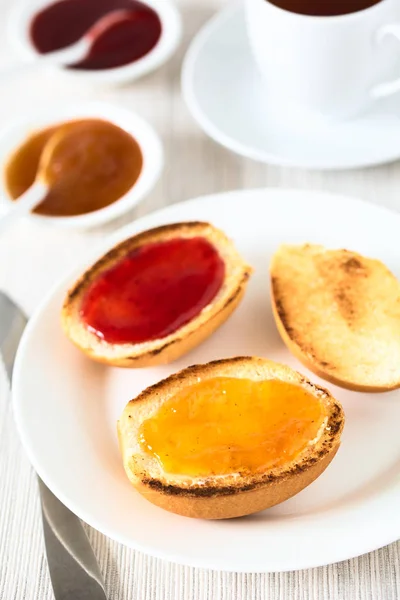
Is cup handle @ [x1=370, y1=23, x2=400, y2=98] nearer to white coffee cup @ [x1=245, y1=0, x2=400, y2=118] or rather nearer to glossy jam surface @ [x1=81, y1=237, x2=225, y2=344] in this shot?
white coffee cup @ [x1=245, y1=0, x2=400, y2=118]

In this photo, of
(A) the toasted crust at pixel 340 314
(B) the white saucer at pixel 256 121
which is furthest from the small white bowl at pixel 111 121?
(A) the toasted crust at pixel 340 314

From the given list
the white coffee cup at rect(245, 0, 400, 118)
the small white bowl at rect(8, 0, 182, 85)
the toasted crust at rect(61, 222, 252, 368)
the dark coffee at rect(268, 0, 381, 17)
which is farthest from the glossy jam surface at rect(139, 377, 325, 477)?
the small white bowl at rect(8, 0, 182, 85)

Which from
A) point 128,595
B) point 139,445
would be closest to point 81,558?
A: point 128,595

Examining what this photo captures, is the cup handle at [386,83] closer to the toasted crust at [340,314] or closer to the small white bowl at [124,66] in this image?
the toasted crust at [340,314]

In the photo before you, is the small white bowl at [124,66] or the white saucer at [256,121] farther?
the small white bowl at [124,66]

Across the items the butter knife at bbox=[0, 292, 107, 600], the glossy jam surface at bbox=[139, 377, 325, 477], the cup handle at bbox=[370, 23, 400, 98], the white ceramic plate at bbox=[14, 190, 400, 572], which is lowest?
the butter knife at bbox=[0, 292, 107, 600]
